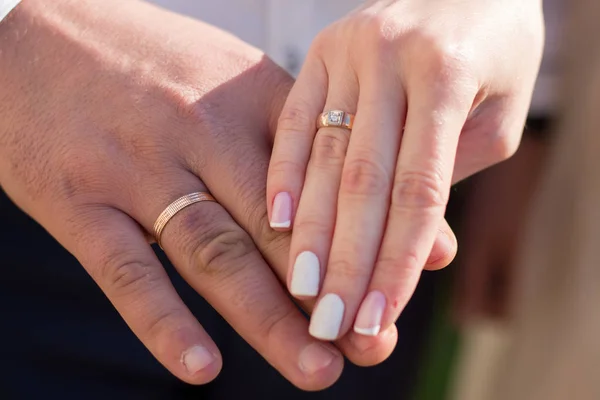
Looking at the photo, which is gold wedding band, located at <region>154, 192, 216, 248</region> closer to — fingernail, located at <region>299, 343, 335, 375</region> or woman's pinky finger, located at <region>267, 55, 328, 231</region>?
woman's pinky finger, located at <region>267, 55, 328, 231</region>

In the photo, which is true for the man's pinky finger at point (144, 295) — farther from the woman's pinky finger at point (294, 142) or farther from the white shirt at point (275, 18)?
the white shirt at point (275, 18)

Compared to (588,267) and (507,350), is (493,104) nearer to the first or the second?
(588,267)

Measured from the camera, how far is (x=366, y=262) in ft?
2.16

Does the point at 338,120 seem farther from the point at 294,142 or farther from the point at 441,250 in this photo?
the point at 441,250

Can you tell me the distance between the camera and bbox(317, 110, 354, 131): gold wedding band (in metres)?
0.74

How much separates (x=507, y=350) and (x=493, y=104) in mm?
1156


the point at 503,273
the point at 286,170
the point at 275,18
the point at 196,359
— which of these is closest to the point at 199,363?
the point at 196,359

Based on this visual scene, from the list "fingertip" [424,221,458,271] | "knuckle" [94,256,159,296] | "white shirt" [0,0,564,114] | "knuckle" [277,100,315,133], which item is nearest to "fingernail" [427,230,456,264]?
"fingertip" [424,221,458,271]

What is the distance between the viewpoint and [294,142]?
753mm

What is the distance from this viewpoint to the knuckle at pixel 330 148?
73 centimetres

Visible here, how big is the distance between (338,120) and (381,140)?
72mm

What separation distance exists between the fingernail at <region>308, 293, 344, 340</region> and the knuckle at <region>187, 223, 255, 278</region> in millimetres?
115

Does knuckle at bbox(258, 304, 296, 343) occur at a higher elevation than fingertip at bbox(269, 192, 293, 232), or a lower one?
lower

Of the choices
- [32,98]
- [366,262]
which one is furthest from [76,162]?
[366,262]
